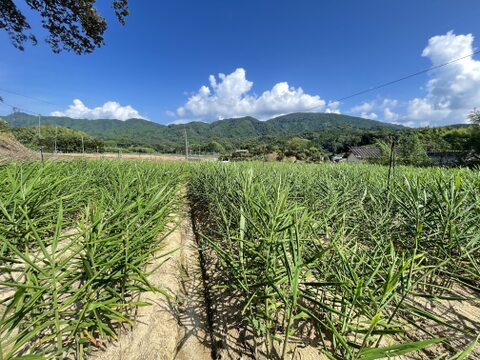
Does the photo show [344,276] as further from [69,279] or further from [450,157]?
[450,157]

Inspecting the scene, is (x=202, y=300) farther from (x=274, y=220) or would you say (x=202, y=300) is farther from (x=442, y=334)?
(x=442, y=334)

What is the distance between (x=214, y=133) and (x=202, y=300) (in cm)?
16399

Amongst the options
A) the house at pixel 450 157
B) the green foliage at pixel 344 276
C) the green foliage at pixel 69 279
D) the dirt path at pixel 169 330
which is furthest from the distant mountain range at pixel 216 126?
the green foliage at pixel 69 279

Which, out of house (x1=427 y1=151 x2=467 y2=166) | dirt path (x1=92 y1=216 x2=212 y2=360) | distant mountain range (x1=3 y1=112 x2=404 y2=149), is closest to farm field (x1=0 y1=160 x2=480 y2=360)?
dirt path (x1=92 y1=216 x2=212 y2=360)

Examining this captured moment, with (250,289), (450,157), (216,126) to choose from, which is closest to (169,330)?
(250,289)

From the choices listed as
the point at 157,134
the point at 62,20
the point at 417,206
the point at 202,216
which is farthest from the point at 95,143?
the point at 157,134

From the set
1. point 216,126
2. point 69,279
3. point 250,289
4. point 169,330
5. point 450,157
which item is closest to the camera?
point 69,279

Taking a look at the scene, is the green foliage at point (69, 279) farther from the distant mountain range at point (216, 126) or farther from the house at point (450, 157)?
the distant mountain range at point (216, 126)

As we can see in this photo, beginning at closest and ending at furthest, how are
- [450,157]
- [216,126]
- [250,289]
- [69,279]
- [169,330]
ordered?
[69,279] → [250,289] → [169,330] → [450,157] → [216,126]

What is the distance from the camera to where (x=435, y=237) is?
193 cm

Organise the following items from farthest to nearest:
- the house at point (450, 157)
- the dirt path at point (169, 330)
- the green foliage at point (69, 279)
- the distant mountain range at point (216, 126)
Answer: the distant mountain range at point (216, 126) < the house at point (450, 157) < the dirt path at point (169, 330) < the green foliage at point (69, 279)

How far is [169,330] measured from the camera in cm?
153

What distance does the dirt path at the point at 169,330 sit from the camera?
1343 millimetres

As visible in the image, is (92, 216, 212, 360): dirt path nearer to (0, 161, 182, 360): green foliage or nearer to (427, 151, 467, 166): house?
(0, 161, 182, 360): green foliage
